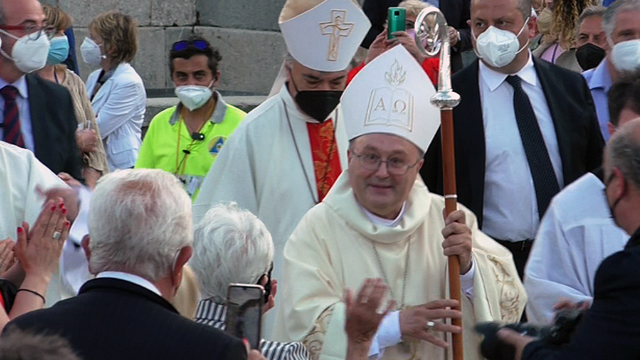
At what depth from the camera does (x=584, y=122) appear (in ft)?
19.4

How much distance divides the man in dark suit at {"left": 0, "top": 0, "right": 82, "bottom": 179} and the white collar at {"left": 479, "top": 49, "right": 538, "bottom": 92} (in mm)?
1951

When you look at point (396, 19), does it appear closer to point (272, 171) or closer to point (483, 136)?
point (483, 136)

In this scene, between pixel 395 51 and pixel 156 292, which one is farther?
pixel 395 51

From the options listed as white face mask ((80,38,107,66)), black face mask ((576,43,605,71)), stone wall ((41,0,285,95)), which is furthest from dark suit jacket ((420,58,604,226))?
stone wall ((41,0,285,95))

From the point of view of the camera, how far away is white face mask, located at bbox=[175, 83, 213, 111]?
7.33m

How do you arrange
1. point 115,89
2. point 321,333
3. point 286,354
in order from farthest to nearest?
point 115,89 < point 321,333 < point 286,354

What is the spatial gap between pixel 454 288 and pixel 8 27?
2468mm

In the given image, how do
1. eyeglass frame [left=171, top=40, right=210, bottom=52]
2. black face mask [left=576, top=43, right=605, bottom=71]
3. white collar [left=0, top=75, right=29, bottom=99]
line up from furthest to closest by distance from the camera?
black face mask [left=576, top=43, right=605, bottom=71], eyeglass frame [left=171, top=40, right=210, bottom=52], white collar [left=0, top=75, right=29, bottom=99]

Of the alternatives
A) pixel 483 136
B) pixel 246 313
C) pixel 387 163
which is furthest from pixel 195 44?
pixel 246 313

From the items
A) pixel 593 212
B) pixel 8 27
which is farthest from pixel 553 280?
pixel 8 27

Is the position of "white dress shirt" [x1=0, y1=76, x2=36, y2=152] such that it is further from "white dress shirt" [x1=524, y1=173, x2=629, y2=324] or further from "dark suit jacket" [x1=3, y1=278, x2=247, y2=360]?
"dark suit jacket" [x1=3, y1=278, x2=247, y2=360]

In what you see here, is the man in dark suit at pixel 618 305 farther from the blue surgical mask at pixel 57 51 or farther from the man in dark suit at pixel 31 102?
the blue surgical mask at pixel 57 51

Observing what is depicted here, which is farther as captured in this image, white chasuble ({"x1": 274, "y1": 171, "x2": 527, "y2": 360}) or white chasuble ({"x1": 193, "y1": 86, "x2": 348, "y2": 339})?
white chasuble ({"x1": 193, "y1": 86, "x2": 348, "y2": 339})

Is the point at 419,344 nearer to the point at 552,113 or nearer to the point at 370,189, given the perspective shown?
the point at 370,189
